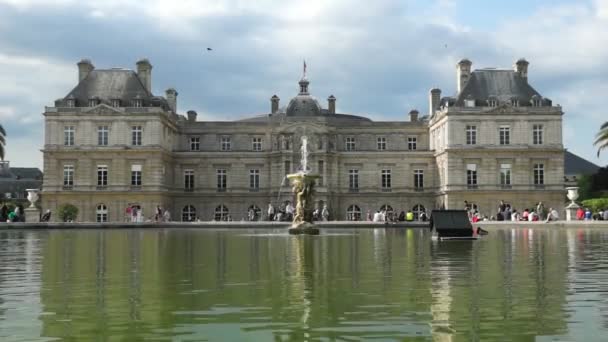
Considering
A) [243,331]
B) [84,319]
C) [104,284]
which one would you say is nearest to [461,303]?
[243,331]

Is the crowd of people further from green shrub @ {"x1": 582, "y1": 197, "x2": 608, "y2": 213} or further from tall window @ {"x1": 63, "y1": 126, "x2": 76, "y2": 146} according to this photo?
green shrub @ {"x1": 582, "y1": 197, "x2": 608, "y2": 213}

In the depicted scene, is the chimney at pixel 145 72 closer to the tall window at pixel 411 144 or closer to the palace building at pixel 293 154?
the palace building at pixel 293 154

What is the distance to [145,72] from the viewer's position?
67.0 m

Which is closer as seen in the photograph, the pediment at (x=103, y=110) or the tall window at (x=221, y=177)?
the pediment at (x=103, y=110)

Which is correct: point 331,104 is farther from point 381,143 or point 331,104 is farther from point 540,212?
point 540,212

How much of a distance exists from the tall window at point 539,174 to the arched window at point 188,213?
2742 cm

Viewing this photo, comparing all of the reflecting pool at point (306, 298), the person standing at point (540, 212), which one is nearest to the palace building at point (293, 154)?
the person standing at point (540, 212)

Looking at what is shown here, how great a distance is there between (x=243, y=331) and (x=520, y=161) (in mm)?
57324

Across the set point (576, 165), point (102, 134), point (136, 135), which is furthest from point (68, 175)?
point (576, 165)

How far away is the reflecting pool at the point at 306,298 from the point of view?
8555 mm

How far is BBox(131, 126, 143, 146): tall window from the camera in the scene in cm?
6262

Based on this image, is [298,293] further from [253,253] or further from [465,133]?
[465,133]

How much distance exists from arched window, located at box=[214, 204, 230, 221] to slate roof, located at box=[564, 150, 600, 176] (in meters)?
51.1

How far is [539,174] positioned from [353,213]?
15.1m
